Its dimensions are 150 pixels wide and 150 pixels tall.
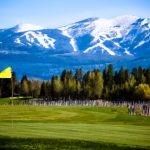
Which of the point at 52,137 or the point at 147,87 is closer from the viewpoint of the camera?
the point at 52,137

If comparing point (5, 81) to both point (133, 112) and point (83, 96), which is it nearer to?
point (83, 96)

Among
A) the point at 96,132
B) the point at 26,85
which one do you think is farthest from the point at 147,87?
the point at 96,132

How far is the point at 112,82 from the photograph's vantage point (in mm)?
169000

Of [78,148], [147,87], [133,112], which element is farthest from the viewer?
[147,87]

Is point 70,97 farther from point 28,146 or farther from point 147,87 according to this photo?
point 28,146

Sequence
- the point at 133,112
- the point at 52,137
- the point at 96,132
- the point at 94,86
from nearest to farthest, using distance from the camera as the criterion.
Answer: the point at 52,137
the point at 96,132
the point at 133,112
the point at 94,86

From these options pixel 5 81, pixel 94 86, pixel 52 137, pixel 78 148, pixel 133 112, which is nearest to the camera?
pixel 78 148

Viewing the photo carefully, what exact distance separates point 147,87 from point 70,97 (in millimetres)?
36854

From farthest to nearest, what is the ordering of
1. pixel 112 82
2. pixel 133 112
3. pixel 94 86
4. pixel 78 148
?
pixel 112 82
pixel 94 86
pixel 133 112
pixel 78 148

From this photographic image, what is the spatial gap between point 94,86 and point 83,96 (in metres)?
7.32

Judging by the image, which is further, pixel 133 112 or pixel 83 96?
pixel 83 96

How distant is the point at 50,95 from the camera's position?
179 metres

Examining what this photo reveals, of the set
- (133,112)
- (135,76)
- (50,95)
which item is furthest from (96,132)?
(50,95)

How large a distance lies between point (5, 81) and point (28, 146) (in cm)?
16004
